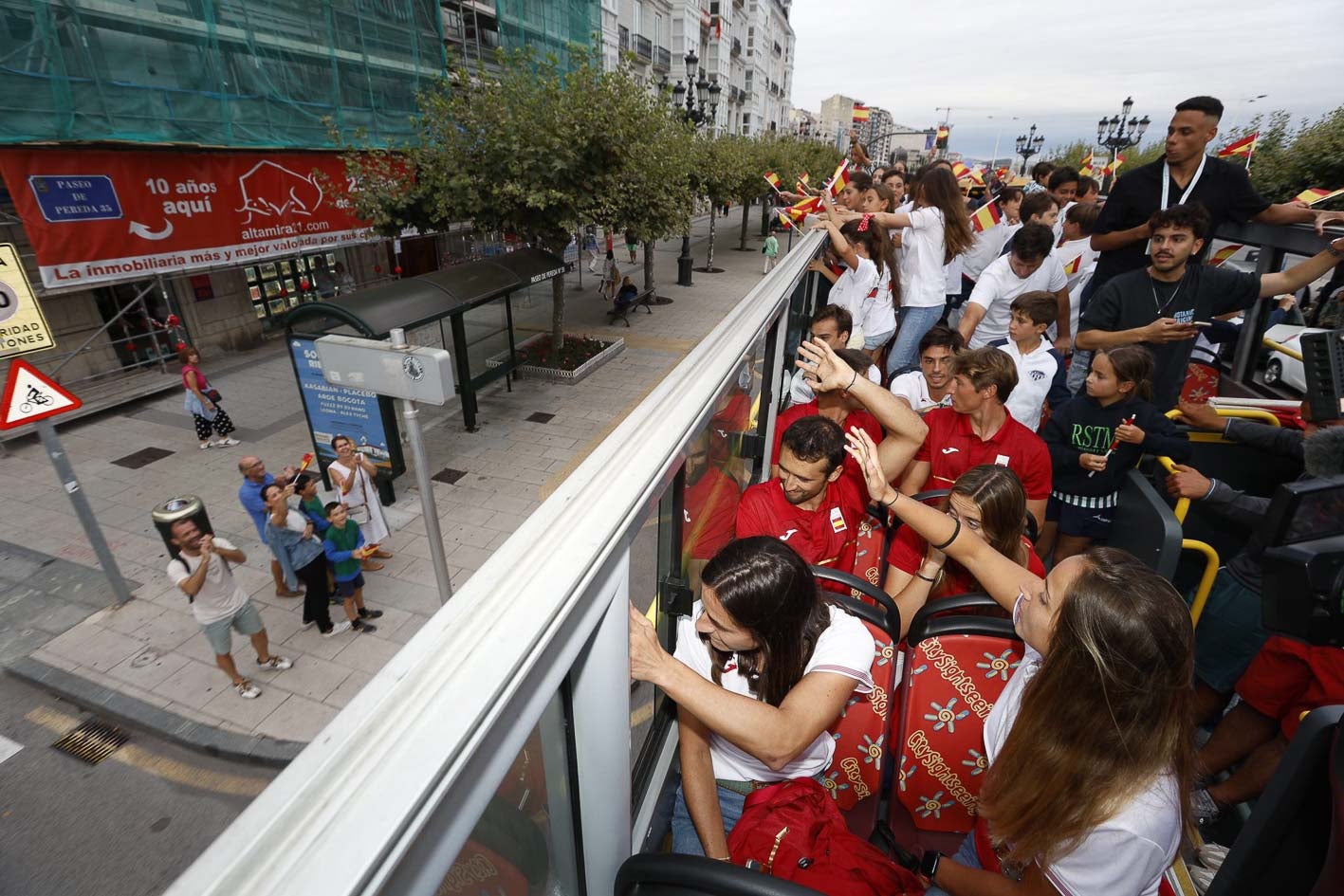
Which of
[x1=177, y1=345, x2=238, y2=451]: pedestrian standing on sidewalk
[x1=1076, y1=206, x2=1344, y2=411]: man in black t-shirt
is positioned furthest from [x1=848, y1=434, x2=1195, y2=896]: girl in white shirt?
[x1=177, y1=345, x2=238, y2=451]: pedestrian standing on sidewalk

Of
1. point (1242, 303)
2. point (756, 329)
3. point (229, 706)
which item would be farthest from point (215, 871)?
point (229, 706)

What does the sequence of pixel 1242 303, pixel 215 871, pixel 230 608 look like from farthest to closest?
pixel 230 608 → pixel 1242 303 → pixel 215 871

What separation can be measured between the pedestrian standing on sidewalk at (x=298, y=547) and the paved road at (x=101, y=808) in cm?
132

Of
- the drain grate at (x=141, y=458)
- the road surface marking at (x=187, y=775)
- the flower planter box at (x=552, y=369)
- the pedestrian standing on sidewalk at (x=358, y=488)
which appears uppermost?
the pedestrian standing on sidewalk at (x=358, y=488)

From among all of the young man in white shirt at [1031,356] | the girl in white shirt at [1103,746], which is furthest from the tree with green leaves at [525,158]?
the girl in white shirt at [1103,746]

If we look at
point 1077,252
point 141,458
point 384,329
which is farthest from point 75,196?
point 1077,252

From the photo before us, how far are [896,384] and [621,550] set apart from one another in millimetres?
3365

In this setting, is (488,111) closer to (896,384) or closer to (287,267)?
(287,267)

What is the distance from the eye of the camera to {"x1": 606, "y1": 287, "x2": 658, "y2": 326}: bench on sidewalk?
53.6 feet

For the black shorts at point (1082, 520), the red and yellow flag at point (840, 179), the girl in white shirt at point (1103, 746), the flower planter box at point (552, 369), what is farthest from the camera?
the flower planter box at point (552, 369)

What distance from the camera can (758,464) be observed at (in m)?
3.49

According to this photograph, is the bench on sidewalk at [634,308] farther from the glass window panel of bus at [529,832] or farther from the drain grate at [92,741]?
the glass window panel of bus at [529,832]

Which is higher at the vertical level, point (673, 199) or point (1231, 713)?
point (673, 199)

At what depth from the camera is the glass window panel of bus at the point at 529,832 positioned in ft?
2.66
